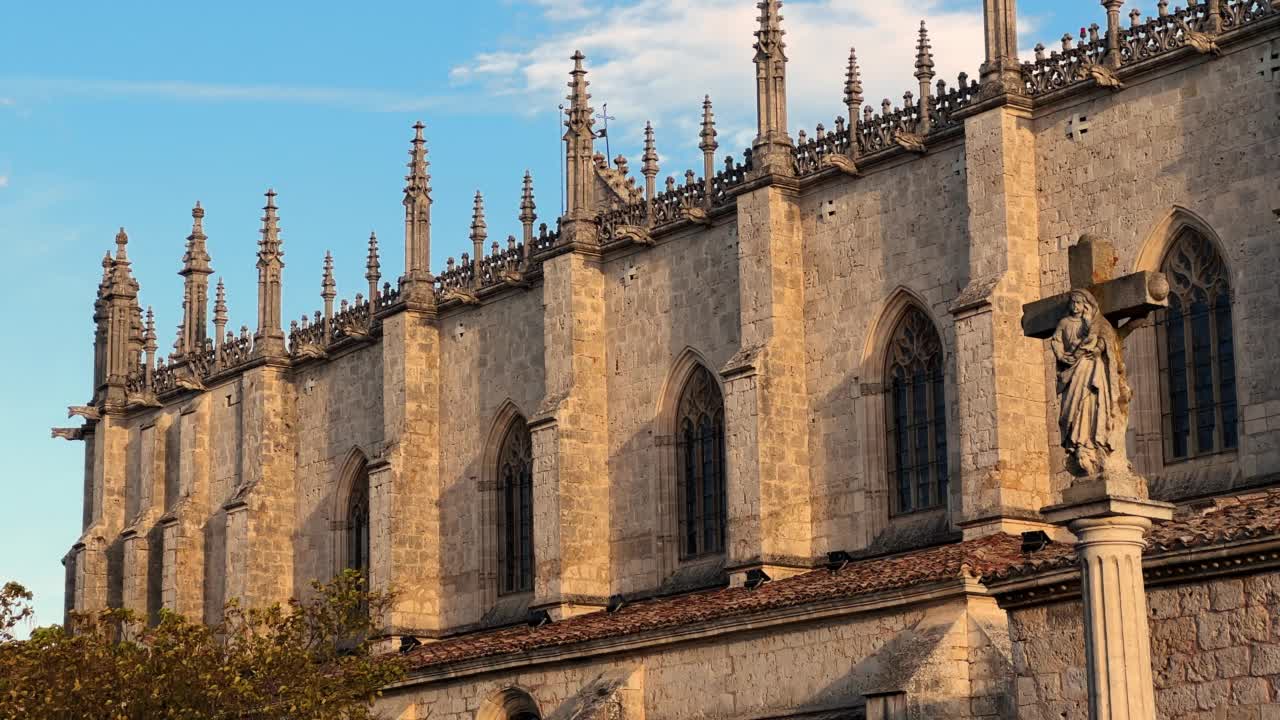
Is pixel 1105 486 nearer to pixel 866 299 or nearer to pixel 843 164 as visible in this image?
pixel 866 299

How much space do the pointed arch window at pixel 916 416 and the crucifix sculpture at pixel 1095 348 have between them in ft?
55.3

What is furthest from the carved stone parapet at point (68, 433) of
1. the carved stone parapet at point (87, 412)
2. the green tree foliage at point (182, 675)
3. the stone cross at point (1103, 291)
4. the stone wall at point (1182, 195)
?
the stone cross at point (1103, 291)

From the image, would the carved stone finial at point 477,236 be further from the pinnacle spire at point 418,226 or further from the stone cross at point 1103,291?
the stone cross at point 1103,291

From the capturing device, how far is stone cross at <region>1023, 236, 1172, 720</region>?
15500mm

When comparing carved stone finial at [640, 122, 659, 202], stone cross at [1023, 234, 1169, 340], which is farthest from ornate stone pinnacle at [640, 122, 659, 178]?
stone cross at [1023, 234, 1169, 340]

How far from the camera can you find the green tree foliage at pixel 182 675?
101 ft

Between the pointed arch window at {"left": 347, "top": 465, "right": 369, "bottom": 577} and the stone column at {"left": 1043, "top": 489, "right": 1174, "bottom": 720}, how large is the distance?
30.8 m

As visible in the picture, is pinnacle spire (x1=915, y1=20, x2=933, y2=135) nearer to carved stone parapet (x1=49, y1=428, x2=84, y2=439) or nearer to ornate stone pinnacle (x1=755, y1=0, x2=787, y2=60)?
ornate stone pinnacle (x1=755, y1=0, x2=787, y2=60)

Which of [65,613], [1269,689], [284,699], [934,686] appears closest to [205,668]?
[284,699]

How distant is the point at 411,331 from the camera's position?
43.1 metres

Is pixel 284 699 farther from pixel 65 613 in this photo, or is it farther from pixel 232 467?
pixel 65 613

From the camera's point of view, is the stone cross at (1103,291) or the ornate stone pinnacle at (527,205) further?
the ornate stone pinnacle at (527,205)

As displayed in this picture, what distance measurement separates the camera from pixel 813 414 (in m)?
35.2

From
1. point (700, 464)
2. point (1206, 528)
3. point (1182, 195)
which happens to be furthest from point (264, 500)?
point (1206, 528)
